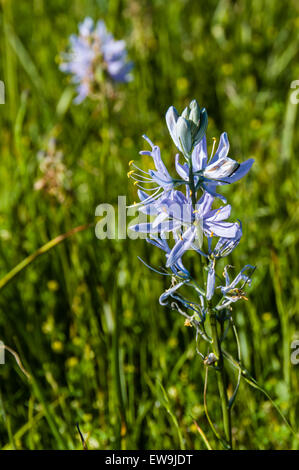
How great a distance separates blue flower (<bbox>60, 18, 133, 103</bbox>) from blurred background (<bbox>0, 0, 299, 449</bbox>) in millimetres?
225

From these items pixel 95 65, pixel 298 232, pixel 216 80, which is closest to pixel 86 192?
pixel 95 65

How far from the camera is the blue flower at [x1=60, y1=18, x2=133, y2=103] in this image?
3.13m

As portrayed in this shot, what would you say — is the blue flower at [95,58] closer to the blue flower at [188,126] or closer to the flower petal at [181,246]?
the blue flower at [188,126]

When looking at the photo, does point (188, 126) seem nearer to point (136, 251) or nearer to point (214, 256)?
point (214, 256)

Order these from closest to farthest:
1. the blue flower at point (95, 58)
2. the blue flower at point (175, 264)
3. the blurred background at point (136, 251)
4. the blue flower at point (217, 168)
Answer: the blue flower at point (217, 168), the blue flower at point (175, 264), the blurred background at point (136, 251), the blue flower at point (95, 58)

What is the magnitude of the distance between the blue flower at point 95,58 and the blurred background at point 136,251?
0.22m

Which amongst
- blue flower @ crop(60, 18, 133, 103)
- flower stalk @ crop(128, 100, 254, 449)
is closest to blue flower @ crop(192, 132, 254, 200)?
flower stalk @ crop(128, 100, 254, 449)

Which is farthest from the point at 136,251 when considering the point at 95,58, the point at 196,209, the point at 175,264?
the point at 196,209

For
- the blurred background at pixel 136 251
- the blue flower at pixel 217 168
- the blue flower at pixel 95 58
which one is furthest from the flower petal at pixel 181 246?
the blue flower at pixel 95 58

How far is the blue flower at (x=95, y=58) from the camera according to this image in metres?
3.13

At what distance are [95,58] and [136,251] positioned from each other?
48.9 inches

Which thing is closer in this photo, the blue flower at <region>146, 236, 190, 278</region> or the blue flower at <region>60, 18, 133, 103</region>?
the blue flower at <region>146, 236, 190, 278</region>

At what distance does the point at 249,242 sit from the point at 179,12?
9.99 feet

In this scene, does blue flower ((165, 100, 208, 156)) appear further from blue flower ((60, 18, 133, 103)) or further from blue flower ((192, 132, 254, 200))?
blue flower ((60, 18, 133, 103))
